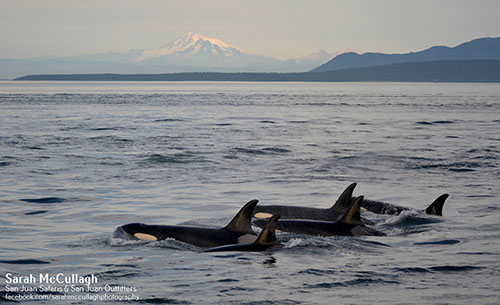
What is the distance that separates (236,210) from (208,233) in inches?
144

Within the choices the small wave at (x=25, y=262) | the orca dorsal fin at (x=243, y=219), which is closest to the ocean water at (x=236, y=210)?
the small wave at (x=25, y=262)

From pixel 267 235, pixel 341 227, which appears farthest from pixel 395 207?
pixel 267 235

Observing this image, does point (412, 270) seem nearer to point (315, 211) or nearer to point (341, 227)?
point (341, 227)

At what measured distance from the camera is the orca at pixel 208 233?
9.48m

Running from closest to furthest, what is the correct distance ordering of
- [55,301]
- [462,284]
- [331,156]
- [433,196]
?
[55,301]
[462,284]
[433,196]
[331,156]

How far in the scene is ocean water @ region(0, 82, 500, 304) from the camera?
25.9ft

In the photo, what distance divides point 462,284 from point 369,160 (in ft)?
46.9

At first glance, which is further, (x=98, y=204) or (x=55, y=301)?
(x=98, y=204)

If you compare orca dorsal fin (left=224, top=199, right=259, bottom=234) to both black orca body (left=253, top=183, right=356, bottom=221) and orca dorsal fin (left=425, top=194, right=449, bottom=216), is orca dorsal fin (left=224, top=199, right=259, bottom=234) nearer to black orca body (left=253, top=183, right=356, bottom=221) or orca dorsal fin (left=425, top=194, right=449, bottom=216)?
black orca body (left=253, top=183, right=356, bottom=221)

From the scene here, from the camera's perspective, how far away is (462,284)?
319 inches

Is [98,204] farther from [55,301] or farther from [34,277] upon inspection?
[55,301]

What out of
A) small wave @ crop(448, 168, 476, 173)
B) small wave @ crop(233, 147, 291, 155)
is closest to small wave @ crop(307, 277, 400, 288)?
small wave @ crop(448, 168, 476, 173)

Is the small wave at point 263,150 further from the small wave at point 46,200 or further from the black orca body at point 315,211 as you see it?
the black orca body at point 315,211

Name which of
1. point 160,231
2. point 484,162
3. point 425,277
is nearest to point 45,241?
point 160,231
